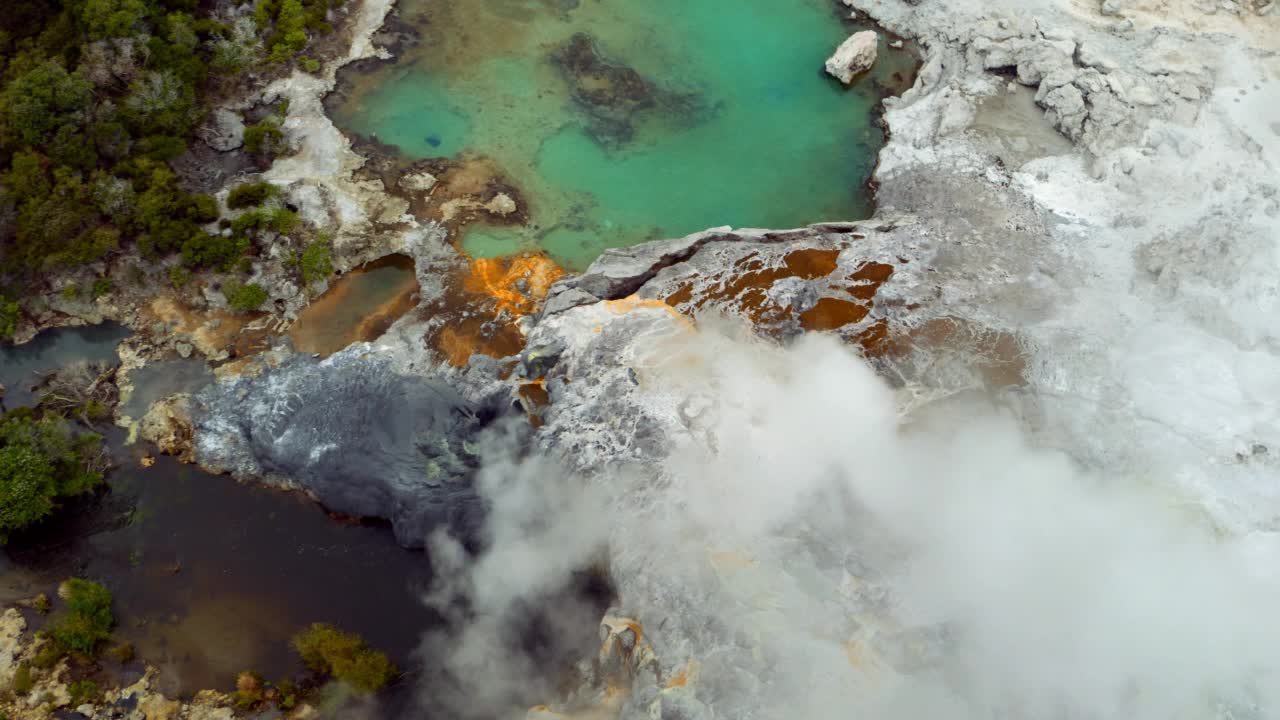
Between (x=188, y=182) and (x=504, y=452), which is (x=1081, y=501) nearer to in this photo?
(x=504, y=452)

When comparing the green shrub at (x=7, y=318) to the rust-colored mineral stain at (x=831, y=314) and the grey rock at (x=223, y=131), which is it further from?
the rust-colored mineral stain at (x=831, y=314)

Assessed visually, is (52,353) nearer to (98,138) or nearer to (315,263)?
(98,138)

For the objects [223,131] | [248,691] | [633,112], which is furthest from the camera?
[633,112]

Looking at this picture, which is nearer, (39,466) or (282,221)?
(39,466)

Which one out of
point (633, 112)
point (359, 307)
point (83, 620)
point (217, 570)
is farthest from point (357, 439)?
point (633, 112)

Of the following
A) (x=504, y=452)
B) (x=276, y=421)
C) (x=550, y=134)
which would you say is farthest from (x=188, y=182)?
(x=504, y=452)

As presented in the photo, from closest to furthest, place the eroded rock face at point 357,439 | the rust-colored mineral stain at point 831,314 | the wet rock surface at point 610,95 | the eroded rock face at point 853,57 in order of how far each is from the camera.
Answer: the eroded rock face at point 357,439, the rust-colored mineral stain at point 831,314, the wet rock surface at point 610,95, the eroded rock face at point 853,57

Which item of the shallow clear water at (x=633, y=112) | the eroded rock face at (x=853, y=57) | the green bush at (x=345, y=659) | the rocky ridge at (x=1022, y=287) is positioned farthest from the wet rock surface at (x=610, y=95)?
the green bush at (x=345, y=659)
